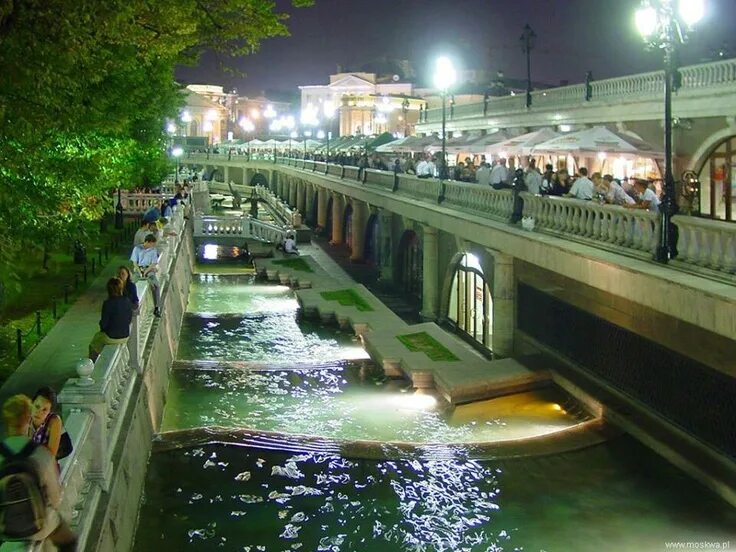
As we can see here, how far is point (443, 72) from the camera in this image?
2506cm

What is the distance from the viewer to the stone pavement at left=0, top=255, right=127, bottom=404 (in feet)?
47.3

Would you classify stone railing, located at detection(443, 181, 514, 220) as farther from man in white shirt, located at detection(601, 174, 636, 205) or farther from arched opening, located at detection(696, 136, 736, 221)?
arched opening, located at detection(696, 136, 736, 221)

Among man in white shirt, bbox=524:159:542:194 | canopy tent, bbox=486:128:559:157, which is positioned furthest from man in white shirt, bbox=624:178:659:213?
canopy tent, bbox=486:128:559:157

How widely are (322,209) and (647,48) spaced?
155 ft

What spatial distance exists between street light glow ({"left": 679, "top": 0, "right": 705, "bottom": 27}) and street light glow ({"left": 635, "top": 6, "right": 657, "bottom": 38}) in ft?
1.78

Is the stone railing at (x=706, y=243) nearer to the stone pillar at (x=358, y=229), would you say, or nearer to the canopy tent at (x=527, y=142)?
the canopy tent at (x=527, y=142)

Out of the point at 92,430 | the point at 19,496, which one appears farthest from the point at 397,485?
the point at 19,496

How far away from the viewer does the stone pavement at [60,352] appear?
14.4 meters

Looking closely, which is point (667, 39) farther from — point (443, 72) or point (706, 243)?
point (443, 72)

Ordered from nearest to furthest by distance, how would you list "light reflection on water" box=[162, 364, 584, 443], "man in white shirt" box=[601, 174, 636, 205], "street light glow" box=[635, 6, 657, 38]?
"street light glow" box=[635, 6, 657, 38] → "man in white shirt" box=[601, 174, 636, 205] → "light reflection on water" box=[162, 364, 584, 443]

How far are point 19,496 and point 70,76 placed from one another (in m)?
8.93

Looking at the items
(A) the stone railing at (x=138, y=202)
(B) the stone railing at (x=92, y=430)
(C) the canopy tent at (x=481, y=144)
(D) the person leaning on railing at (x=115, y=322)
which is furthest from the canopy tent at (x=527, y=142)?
(A) the stone railing at (x=138, y=202)

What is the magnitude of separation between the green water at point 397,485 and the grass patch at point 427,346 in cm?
151

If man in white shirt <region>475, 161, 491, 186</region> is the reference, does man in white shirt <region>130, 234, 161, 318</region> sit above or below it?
below
